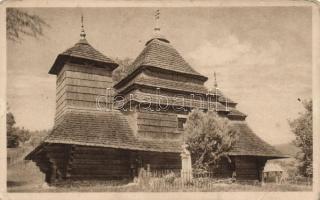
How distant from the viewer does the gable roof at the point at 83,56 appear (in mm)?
11403

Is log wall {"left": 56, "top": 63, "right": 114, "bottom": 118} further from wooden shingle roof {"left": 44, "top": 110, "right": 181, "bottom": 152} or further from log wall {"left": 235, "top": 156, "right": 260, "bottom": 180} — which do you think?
log wall {"left": 235, "top": 156, "right": 260, "bottom": 180}

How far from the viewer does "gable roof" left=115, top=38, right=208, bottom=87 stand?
12414 millimetres

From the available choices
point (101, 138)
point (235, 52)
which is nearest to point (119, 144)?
point (101, 138)

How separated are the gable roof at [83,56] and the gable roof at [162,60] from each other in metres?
0.91

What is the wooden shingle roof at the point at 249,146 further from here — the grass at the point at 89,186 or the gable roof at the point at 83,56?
the gable roof at the point at 83,56

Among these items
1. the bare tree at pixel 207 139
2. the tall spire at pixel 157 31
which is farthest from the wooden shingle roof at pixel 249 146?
the tall spire at pixel 157 31

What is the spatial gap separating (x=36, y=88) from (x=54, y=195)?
2.56 meters

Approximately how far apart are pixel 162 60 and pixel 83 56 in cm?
235

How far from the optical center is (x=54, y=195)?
34.3 ft

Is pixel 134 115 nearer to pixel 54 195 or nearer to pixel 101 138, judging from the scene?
pixel 101 138

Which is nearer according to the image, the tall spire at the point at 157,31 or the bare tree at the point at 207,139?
the tall spire at the point at 157,31

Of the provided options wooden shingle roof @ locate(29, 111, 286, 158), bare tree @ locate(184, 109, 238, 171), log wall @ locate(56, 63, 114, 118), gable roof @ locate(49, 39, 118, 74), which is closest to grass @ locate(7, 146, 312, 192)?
bare tree @ locate(184, 109, 238, 171)

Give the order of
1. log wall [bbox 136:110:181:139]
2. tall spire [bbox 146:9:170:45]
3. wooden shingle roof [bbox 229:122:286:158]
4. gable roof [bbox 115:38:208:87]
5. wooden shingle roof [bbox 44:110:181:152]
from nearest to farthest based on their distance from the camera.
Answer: wooden shingle roof [bbox 44:110:181:152] < tall spire [bbox 146:9:170:45] < log wall [bbox 136:110:181:139] < wooden shingle roof [bbox 229:122:286:158] < gable roof [bbox 115:38:208:87]

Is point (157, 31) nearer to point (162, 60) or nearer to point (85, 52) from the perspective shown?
point (162, 60)
